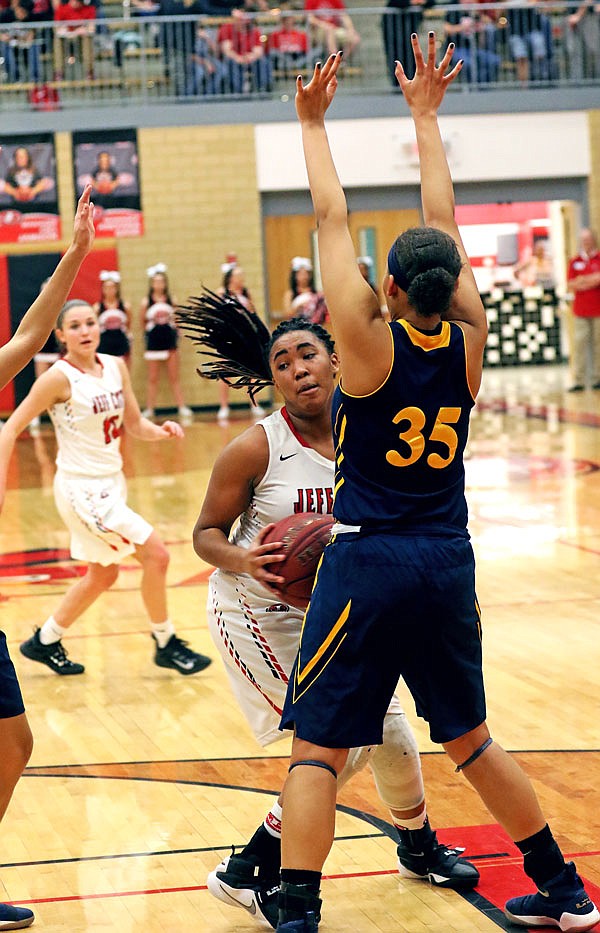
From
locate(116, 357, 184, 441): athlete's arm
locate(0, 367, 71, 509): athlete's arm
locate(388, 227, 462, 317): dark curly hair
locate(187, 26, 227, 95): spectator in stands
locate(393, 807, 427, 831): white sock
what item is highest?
locate(187, 26, 227, 95): spectator in stands

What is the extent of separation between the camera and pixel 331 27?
19.3 m

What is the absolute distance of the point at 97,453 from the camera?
6.47m

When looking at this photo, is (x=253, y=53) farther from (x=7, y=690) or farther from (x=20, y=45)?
(x=7, y=690)

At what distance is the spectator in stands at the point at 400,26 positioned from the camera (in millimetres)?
19109

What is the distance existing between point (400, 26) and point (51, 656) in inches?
593

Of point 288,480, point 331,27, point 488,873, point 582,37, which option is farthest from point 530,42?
point 488,873

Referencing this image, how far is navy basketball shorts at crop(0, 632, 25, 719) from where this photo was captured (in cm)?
338

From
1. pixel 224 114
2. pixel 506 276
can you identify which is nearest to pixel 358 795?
pixel 224 114

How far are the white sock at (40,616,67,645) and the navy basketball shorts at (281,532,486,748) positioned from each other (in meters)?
3.26

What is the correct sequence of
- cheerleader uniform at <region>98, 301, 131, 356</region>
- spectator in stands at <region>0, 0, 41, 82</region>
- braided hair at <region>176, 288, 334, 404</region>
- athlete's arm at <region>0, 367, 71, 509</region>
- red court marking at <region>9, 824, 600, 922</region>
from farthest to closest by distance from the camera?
spectator in stands at <region>0, 0, 41, 82</region> → cheerleader uniform at <region>98, 301, 131, 356</region> → athlete's arm at <region>0, 367, 71, 509</region> → braided hair at <region>176, 288, 334, 404</region> → red court marking at <region>9, 824, 600, 922</region>

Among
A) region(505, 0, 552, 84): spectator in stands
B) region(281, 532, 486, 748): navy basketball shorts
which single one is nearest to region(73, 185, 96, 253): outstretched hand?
region(281, 532, 486, 748): navy basketball shorts

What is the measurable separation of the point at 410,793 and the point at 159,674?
279cm

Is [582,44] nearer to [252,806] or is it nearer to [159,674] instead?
[159,674]

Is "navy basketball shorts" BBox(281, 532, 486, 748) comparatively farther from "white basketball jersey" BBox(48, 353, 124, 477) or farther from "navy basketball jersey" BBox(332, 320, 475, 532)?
"white basketball jersey" BBox(48, 353, 124, 477)
